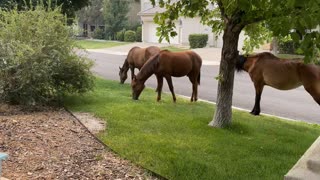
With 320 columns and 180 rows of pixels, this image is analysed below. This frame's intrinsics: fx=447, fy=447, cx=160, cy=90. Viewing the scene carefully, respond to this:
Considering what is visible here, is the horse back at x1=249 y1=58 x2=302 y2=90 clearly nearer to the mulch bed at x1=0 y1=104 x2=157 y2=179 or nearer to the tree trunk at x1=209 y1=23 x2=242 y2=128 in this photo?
the tree trunk at x1=209 y1=23 x2=242 y2=128

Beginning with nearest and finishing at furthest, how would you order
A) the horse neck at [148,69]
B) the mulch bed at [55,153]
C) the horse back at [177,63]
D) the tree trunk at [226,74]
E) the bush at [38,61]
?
1. the mulch bed at [55,153]
2. the tree trunk at [226,74]
3. the bush at [38,61]
4. the horse neck at [148,69]
5. the horse back at [177,63]

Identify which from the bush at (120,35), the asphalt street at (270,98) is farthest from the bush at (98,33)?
the asphalt street at (270,98)

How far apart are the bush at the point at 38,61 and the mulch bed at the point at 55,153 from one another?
3.16 feet

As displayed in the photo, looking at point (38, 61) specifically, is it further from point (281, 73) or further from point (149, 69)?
point (281, 73)

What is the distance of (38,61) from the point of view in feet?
31.2

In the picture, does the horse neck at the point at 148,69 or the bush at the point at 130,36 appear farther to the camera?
the bush at the point at 130,36

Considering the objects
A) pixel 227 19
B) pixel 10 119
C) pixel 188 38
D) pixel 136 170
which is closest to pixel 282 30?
pixel 136 170

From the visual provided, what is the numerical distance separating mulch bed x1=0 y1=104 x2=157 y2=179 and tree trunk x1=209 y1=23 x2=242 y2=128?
8.14 ft

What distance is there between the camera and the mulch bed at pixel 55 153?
565cm

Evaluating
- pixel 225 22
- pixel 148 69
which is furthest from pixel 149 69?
pixel 225 22

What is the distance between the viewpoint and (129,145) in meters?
6.90

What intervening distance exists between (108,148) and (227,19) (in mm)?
3130

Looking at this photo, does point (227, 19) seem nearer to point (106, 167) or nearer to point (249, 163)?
point (249, 163)

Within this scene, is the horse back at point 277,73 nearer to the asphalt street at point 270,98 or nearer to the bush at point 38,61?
the asphalt street at point 270,98
